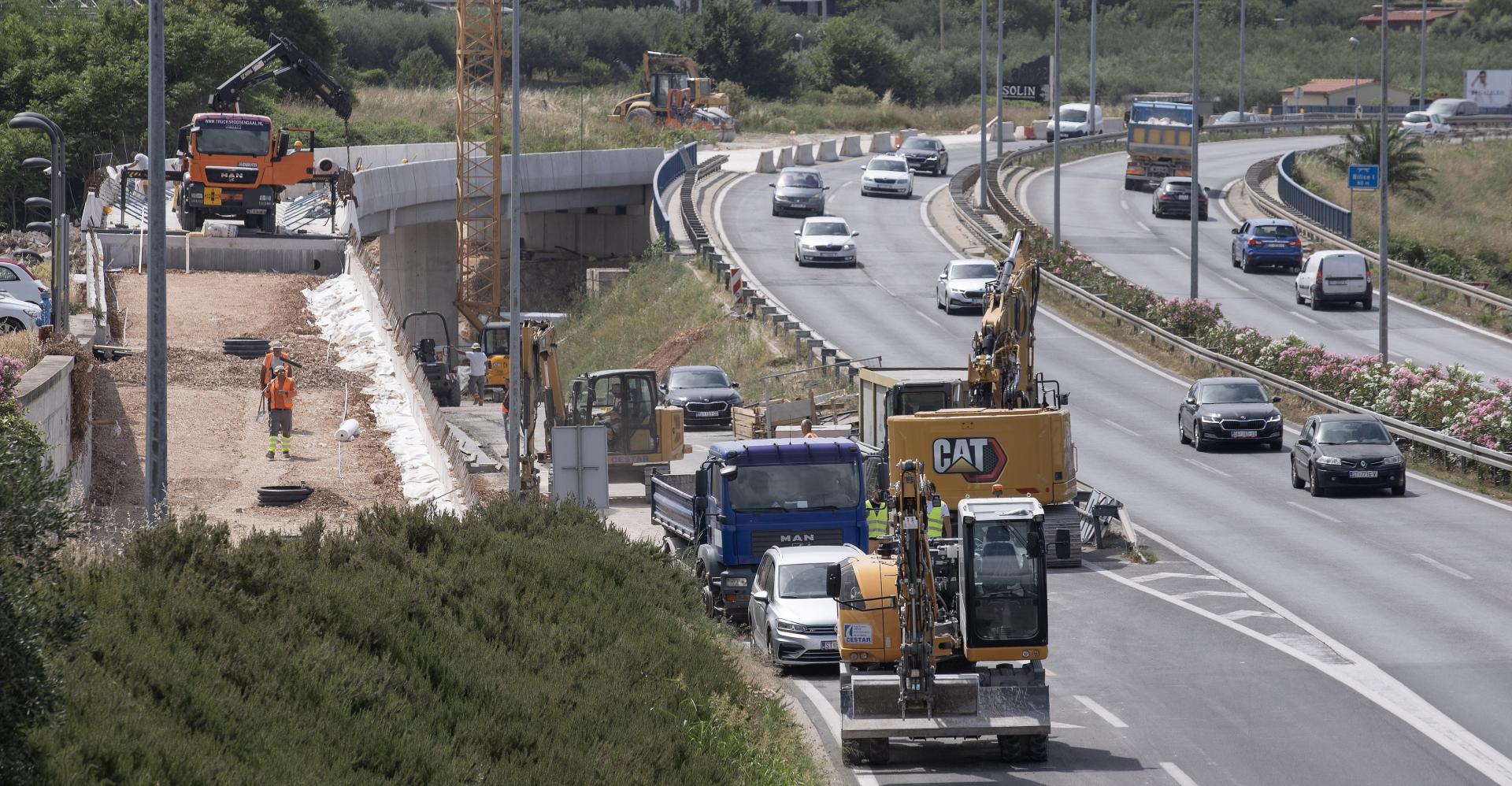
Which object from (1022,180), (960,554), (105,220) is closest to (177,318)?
(105,220)

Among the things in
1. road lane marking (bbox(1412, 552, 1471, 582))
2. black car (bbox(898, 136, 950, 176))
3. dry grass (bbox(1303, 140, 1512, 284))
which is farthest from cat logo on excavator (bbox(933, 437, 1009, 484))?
black car (bbox(898, 136, 950, 176))

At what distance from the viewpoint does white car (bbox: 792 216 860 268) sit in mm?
57469

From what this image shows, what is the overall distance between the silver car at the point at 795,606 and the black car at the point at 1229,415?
16204mm

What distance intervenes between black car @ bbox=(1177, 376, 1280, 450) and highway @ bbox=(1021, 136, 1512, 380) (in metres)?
9.41

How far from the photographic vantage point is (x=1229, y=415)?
34.5 metres

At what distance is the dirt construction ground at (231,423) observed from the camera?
2475 cm

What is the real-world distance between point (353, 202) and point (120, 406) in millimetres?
20161

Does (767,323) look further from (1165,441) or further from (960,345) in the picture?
(1165,441)

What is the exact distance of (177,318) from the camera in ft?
128

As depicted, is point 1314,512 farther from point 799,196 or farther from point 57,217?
point 799,196

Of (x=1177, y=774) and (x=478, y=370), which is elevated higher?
(x=478, y=370)

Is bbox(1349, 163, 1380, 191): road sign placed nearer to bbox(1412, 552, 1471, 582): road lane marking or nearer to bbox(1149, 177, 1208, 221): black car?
bbox(1149, 177, 1208, 221): black car

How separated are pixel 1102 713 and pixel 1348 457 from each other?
14.5m

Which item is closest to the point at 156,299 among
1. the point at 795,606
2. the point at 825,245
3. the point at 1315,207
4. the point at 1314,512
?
the point at 795,606
